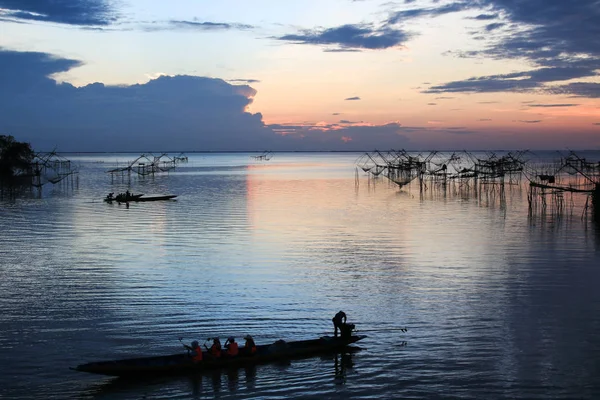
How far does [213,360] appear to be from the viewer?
33.6ft

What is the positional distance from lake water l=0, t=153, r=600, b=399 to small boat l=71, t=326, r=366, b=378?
177mm

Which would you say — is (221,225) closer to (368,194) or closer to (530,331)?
(530,331)

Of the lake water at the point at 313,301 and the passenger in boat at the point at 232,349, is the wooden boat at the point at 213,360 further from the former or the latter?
the lake water at the point at 313,301

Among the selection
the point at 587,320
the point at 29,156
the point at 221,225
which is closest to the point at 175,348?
the point at 587,320

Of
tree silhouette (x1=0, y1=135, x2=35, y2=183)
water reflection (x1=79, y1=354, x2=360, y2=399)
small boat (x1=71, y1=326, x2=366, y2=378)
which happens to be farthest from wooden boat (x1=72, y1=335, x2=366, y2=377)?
tree silhouette (x1=0, y1=135, x2=35, y2=183)

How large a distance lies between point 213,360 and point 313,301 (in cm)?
463

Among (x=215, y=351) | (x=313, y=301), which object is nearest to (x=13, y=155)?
(x=313, y=301)

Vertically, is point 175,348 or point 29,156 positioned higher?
point 29,156

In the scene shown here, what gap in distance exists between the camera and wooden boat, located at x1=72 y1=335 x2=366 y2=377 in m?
9.60

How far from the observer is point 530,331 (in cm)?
1238

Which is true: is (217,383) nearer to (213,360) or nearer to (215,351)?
(213,360)

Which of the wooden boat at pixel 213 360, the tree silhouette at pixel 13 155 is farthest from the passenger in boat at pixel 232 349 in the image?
the tree silhouette at pixel 13 155

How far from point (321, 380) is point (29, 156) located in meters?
61.3

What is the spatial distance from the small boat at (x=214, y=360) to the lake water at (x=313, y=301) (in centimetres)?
18
